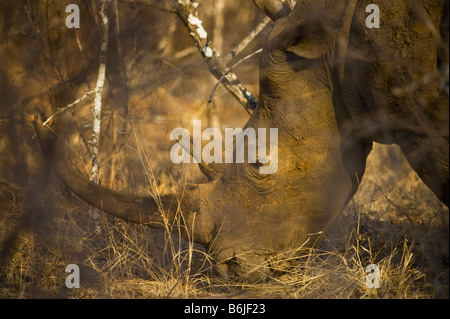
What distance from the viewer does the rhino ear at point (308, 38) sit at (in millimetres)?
3664

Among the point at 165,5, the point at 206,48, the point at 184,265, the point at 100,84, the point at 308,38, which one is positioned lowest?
the point at 184,265

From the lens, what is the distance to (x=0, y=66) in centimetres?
498

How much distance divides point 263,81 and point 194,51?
13.2 ft

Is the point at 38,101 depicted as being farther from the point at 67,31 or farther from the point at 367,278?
the point at 367,278

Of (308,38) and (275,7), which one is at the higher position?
(275,7)

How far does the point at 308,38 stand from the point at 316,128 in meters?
0.53

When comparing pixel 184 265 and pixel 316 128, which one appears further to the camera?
pixel 184 265

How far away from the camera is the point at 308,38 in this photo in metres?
3.69

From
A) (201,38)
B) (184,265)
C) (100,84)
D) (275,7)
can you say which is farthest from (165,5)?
(184,265)

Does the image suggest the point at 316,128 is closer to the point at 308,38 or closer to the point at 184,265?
the point at 308,38
